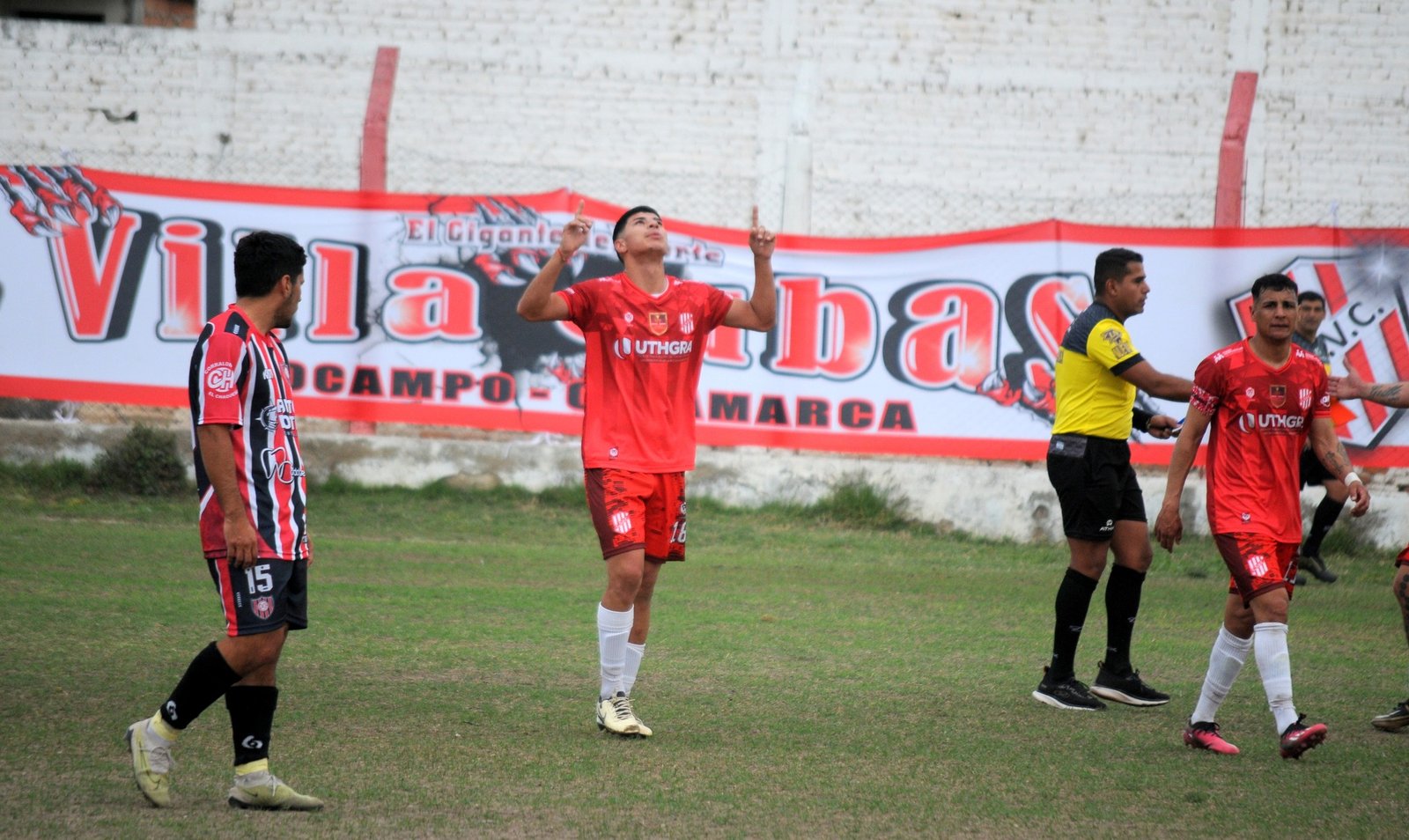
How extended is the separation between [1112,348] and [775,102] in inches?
329

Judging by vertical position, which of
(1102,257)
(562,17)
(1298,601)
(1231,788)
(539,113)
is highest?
(562,17)

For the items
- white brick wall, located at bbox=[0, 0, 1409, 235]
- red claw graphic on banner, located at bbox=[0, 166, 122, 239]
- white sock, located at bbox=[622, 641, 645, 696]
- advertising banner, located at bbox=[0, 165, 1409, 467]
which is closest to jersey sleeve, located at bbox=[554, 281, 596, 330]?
white sock, located at bbox=[622, 641, 645, 696]

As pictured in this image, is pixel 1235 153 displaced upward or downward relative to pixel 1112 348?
upward

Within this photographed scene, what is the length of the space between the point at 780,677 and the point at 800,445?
592cm

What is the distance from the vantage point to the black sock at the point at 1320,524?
1045 cm

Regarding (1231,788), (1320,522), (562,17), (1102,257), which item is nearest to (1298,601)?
(1320,522)

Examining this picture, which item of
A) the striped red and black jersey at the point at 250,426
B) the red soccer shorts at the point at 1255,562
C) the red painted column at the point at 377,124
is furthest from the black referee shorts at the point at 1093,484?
the red painted column at the point at 377,124

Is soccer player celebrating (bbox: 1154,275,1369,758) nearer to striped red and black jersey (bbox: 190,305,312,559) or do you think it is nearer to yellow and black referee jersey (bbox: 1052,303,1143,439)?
yellow and black referee jersey (bbox: 1052,303,1143,439)

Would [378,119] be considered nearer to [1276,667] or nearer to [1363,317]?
[1363,317]

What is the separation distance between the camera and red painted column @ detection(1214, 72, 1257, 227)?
13648 millimetres

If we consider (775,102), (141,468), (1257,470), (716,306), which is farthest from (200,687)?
(775,102)

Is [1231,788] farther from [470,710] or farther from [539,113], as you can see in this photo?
[539,113]

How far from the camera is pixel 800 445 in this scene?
496 inches

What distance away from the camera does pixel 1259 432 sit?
575 centimetres
